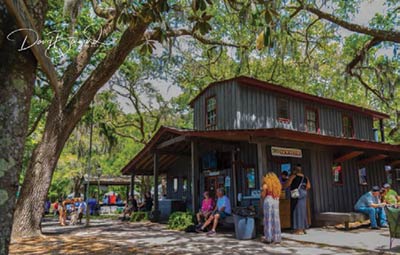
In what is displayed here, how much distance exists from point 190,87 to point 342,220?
15.9m

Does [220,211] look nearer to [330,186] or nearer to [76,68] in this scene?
[330,186]

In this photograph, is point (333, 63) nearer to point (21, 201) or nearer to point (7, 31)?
point (21, 201)

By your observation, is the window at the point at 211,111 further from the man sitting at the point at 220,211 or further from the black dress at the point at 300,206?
the black dress at the point at 300,206

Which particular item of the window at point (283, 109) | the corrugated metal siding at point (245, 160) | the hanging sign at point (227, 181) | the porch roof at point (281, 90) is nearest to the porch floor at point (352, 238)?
the corrugated metal siding at point (245, 160)

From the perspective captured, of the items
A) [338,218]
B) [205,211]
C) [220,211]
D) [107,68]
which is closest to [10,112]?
[107,68]

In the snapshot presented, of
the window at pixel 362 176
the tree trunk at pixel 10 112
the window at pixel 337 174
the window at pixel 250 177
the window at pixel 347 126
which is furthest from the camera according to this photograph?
the window at pixel 347 126

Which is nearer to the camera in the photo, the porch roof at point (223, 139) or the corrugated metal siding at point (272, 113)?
the porch roof at point (223, 139)

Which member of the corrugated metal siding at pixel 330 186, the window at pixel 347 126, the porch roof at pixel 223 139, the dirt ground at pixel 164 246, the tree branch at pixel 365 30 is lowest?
the dirt ground at pixel 164 246

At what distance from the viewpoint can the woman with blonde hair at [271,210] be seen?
837cm

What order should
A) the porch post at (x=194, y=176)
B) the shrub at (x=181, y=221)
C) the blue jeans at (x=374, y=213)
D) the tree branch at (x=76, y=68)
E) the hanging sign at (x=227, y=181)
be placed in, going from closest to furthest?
the tree branch at (x=76, y=68) < the blue jeans at (x=374, y=213) < the shrub at (x=181, y=221) < the porch post at (x=194, y=176) < the hanging sign at (x=227, y=181)

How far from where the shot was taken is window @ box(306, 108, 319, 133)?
15.8 meters

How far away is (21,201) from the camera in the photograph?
933 centimetres

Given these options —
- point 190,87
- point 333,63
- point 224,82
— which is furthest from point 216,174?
point 190,87

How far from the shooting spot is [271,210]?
8500mm
